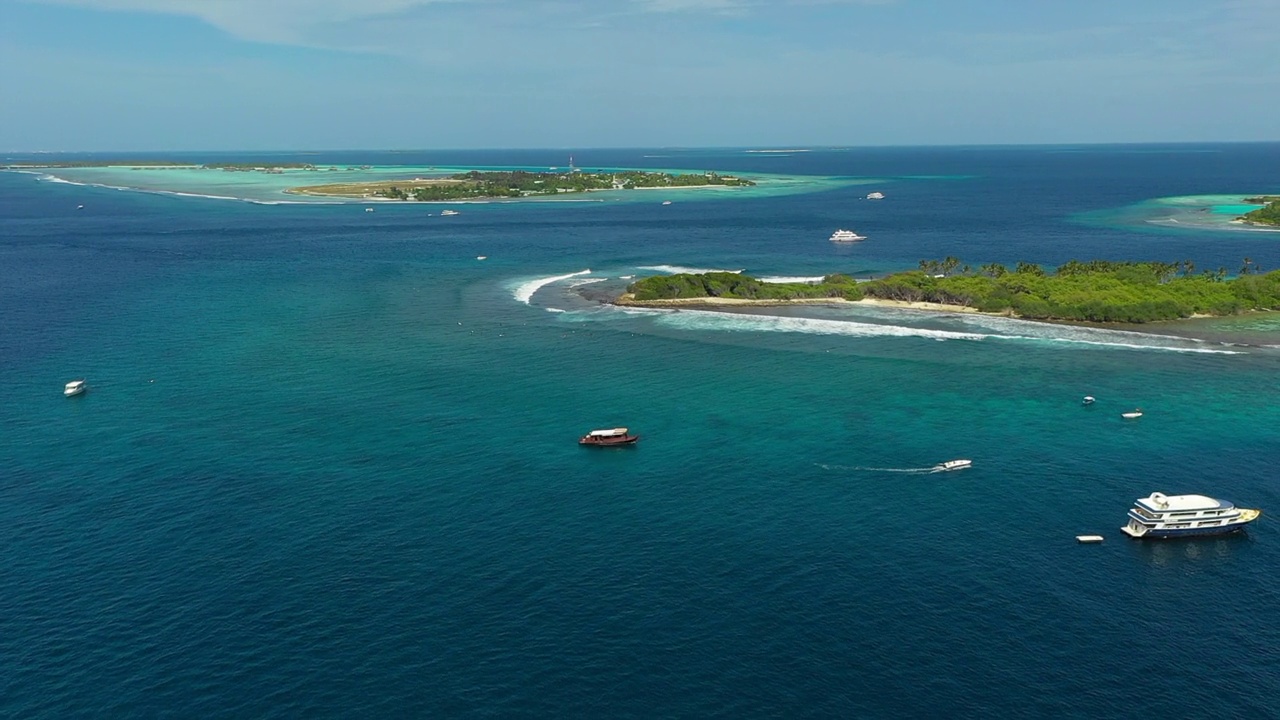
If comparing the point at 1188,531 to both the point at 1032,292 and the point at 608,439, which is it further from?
the point at 1032,292

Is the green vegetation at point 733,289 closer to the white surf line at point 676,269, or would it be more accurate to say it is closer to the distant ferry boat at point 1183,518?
the white surf line at point 676,269

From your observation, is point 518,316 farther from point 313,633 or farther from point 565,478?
point 313,633

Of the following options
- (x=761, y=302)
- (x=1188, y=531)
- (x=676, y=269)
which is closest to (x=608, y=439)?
(x=1188, y=531)

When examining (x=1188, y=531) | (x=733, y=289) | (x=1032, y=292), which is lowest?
(x=1188, y=531)

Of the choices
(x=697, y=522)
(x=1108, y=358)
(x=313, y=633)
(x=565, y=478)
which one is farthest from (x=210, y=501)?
(x=1108, y=358)

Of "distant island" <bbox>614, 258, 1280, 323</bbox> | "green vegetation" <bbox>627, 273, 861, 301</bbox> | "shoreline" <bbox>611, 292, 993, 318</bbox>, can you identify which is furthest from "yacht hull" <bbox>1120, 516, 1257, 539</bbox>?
"green vegetation" <bbox>627, 273, 861, 301</bbox>

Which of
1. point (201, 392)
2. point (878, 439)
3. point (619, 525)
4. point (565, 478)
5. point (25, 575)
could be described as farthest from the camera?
point (201, 392)

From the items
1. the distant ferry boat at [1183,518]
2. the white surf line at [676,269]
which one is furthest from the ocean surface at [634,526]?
the white surf line at [676,269]
